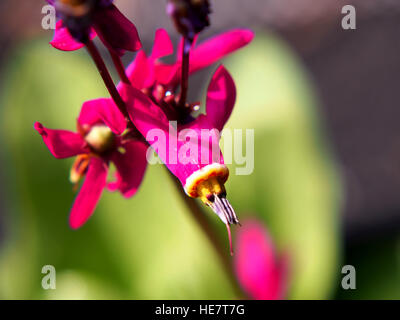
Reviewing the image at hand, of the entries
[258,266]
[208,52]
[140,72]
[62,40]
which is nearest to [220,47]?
[208,52]

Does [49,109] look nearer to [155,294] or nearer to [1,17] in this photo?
[155,294]

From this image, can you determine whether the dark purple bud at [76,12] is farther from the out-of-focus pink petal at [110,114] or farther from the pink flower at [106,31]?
the out-of-focus pink petal at [110,114]

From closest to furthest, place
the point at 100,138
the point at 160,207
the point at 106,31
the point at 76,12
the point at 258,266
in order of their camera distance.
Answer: the point at 76,12 → the point at 106,31 → the point at 100,138 → the point at 258,266 → the point at 160,207

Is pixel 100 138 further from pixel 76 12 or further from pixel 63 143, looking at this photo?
pixel 76 12

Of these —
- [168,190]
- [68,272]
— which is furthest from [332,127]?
[68,272]

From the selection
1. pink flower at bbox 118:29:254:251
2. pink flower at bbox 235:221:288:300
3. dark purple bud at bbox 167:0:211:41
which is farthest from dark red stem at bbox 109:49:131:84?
pink flower at bbox 235:221:288:300

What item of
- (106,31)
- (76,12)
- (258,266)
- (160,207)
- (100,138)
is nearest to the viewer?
(76,12)
